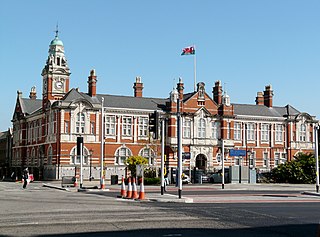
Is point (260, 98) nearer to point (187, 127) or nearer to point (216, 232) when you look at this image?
point (187, 127)

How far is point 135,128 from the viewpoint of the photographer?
78.9 meters

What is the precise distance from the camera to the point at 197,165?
272ft

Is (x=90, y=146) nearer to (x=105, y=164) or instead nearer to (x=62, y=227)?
(x=105, y=164)

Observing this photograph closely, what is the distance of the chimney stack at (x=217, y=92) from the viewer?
3399 inches

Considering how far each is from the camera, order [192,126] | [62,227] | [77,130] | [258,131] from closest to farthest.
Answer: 1. [62,227]
2. [77,130]
3. [192,126]
4. [258,131]

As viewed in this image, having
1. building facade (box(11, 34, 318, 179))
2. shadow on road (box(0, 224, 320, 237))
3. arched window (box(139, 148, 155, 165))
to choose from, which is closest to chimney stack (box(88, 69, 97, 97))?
building facade (box(11, 34, 318, 179))

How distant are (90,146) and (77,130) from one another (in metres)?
2.78

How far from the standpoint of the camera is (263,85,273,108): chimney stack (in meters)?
92.6

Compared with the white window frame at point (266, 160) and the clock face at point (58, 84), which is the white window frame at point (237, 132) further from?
the clock face at point (58, 84)

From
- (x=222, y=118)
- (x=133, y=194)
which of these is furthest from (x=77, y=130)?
(x=133, y=194)

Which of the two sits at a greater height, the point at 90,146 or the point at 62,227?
the point at 90,146

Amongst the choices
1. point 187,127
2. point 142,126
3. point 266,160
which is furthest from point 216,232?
point 266,160

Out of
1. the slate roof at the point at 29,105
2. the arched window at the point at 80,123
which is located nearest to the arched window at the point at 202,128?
the arched window at the point at 80,123

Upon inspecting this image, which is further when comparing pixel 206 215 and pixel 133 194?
pixel 133 194
